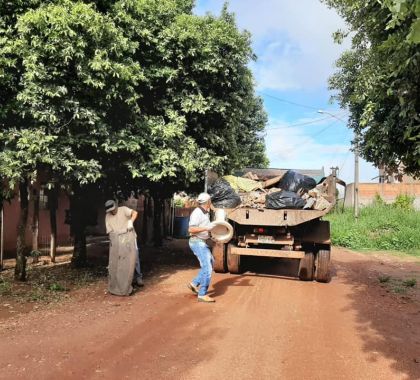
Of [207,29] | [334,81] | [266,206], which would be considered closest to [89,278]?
[266,206]

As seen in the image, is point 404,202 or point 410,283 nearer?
point 410,283

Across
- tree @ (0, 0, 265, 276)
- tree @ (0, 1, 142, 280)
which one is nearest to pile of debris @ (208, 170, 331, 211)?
tree @ (0, 0, 265, 276)

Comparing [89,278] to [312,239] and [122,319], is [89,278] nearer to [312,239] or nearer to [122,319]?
[122,319]

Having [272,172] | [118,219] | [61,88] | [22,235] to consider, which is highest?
[61,88]

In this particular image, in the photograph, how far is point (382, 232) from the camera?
1891 centimetres

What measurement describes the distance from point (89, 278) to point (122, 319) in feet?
10.6

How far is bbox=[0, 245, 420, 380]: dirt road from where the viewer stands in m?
4.59

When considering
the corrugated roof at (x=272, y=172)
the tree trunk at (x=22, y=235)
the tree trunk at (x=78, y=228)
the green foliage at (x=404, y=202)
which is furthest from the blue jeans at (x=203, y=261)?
the green foliage at (x=404, y=202)

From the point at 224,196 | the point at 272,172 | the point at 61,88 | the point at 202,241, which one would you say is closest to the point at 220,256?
the point at 224,196

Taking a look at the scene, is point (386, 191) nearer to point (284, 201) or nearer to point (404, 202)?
point (404, 202)

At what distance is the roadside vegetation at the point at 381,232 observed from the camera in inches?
693

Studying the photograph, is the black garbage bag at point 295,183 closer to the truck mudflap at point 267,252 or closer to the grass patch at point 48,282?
the truck mudflap at point 267,252

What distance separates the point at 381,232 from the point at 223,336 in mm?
14810

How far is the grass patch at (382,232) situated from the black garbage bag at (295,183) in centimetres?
815
